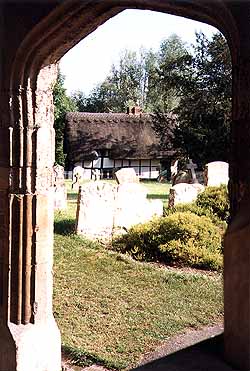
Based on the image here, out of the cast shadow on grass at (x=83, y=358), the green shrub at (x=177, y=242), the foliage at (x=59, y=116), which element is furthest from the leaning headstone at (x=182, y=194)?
the foliage at (x=59, y=116)

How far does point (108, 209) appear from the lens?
961 cm

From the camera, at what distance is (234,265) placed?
102 inches

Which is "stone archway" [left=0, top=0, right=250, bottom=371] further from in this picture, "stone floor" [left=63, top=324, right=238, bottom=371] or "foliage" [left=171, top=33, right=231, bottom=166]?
"foliage" [left=171, top=33, right=231, bottom=166]

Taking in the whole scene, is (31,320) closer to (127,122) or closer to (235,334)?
(235,334)

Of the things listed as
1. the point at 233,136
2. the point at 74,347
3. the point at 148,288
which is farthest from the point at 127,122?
the point at 233,136

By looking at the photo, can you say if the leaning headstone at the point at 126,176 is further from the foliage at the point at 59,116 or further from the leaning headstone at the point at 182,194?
the foliage at the point at 59,116

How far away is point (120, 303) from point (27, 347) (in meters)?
2.90

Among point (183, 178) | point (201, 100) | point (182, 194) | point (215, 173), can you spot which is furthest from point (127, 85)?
point (182, 194)

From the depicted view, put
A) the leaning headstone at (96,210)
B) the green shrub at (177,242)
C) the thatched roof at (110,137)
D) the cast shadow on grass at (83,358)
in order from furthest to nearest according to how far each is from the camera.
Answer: the thatched roof at (110,137), the leaning headstone at (96,210), the green shrub at (177,242), the cast shadow on grass at (83,358)

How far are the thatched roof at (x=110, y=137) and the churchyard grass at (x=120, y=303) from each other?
1965 centimetres

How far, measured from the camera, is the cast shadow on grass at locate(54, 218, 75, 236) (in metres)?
9.65

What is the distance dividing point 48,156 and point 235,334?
6.88ft

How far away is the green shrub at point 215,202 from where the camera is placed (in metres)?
10.5

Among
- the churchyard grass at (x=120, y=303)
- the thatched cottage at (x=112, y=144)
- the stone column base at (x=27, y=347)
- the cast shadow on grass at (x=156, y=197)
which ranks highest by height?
the thatched cottage at (x=112, y=144)
